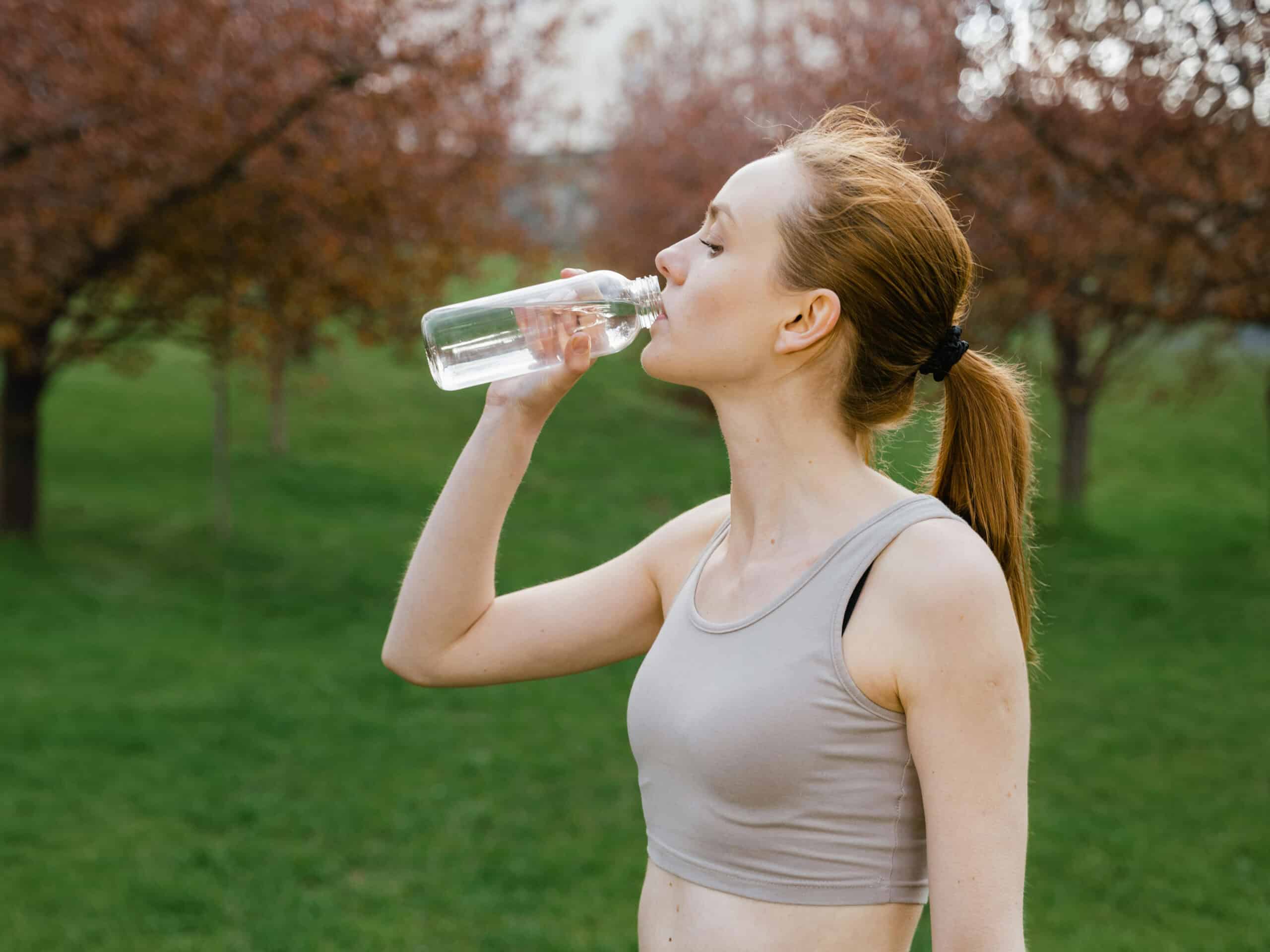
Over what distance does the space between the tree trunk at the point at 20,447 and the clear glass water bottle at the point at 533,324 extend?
847cm

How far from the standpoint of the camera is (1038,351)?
16938 mm

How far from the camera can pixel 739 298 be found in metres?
1.80

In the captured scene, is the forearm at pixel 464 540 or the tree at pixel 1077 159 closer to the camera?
the forearm at pixel 464 540

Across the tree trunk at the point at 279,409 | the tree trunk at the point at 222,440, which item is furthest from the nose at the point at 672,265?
the tree trunk at the point at 279,409

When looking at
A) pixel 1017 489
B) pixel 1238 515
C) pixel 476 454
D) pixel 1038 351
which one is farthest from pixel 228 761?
pixel 1038 351

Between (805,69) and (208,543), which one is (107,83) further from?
(805,69)

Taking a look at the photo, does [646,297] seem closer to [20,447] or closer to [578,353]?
[578,353]

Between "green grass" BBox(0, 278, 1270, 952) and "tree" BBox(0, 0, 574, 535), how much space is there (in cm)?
194

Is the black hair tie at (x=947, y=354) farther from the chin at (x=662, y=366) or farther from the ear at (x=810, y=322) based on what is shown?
the chin at (x=662, y=366)

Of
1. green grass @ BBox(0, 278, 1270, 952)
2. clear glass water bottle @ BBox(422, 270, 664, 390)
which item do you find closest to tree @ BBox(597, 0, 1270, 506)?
green grass @ BBox(0, 278, 1270, 952)

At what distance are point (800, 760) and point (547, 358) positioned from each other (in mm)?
859

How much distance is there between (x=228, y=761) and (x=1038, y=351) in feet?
42.9

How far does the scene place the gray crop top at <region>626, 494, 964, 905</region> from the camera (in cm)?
160

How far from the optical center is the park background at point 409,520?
5.27 m
